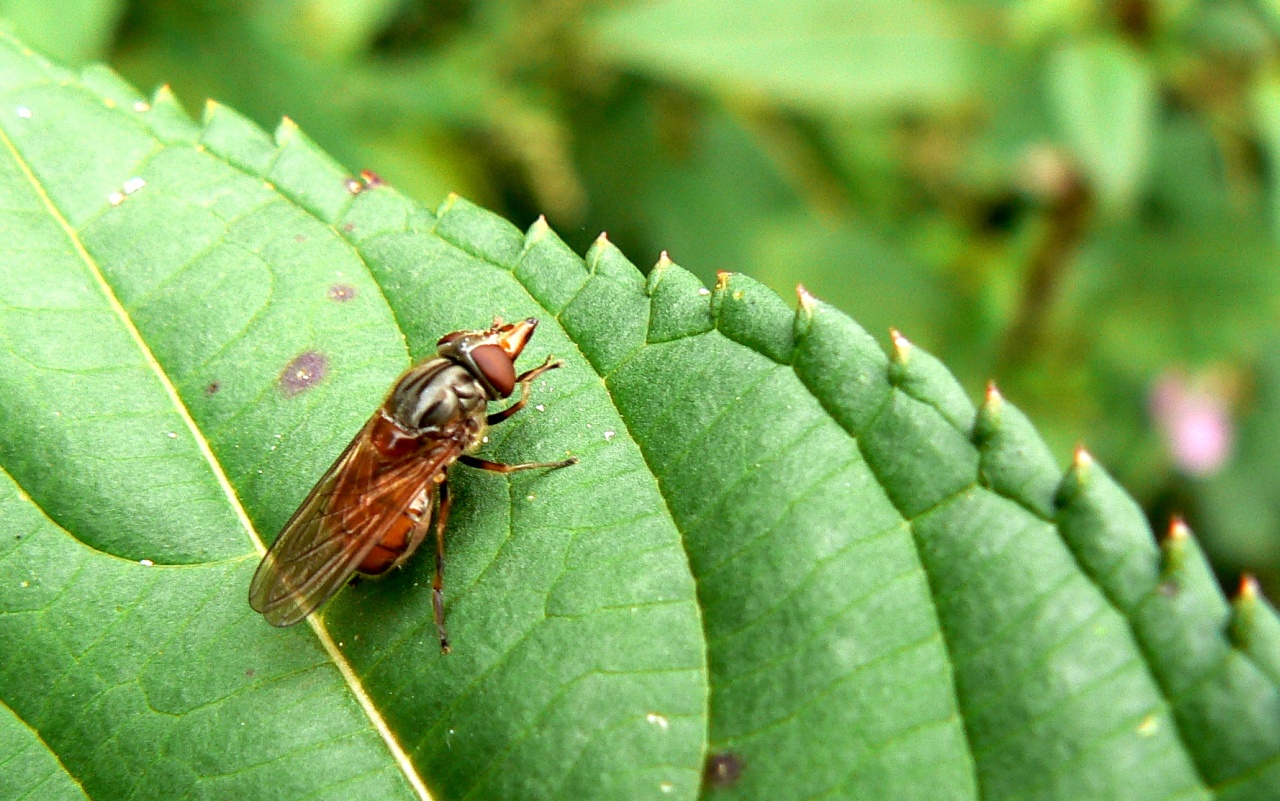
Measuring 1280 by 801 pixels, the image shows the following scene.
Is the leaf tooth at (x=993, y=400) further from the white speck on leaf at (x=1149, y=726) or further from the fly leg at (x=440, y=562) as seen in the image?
the fly leg at (x=440, y=562)

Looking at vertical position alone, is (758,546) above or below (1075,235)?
below

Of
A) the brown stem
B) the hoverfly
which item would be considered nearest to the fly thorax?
the hoverfly

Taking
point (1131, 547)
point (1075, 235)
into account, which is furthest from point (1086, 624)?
point (1075, 235)

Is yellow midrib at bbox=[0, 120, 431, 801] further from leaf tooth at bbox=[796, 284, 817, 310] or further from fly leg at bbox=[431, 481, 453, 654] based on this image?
leaf tooth at bbox=[796, 284, 817, 310]

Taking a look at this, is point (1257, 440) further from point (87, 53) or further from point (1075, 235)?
point (87, 53)

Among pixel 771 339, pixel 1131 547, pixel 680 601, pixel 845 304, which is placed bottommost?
pixel 680 601

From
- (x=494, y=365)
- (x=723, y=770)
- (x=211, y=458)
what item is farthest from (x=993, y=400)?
(x=211, y=458)

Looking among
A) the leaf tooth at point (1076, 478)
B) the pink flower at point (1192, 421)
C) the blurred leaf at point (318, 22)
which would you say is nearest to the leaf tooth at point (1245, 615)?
the leaf tooth at point (1076, 478)
